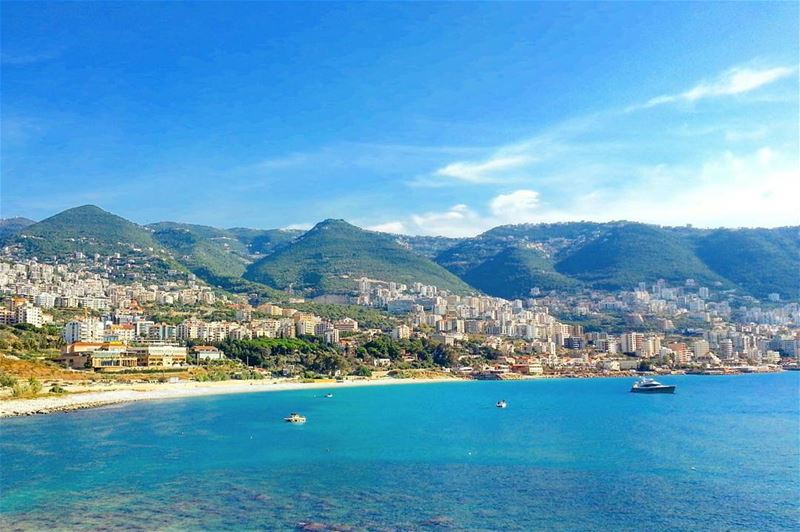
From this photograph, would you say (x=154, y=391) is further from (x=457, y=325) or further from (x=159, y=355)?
(x=457, y=325)

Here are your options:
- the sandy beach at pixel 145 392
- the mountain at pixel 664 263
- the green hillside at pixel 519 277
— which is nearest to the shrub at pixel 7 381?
the sandy beach at pixel 145 392

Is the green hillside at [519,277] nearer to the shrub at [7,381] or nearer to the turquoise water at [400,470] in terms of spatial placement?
the turquoise water at [400,470]

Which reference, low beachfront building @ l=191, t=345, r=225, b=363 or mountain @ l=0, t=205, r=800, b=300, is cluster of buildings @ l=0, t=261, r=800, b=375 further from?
mountain @ l=0, t=205, r=800, b=300

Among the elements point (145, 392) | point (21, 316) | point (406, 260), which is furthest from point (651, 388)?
point (406, 260)

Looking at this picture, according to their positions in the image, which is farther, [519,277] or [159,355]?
[519,277]

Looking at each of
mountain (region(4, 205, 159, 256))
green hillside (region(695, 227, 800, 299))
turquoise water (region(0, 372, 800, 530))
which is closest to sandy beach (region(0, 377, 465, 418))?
turquoise water (region(0, 372, 800, 530))

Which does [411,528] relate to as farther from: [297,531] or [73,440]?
[73,440]

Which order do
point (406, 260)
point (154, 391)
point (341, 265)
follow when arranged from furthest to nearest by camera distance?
1. point (406, 260)
2. point (341, 265)
3. point (154, 391)
